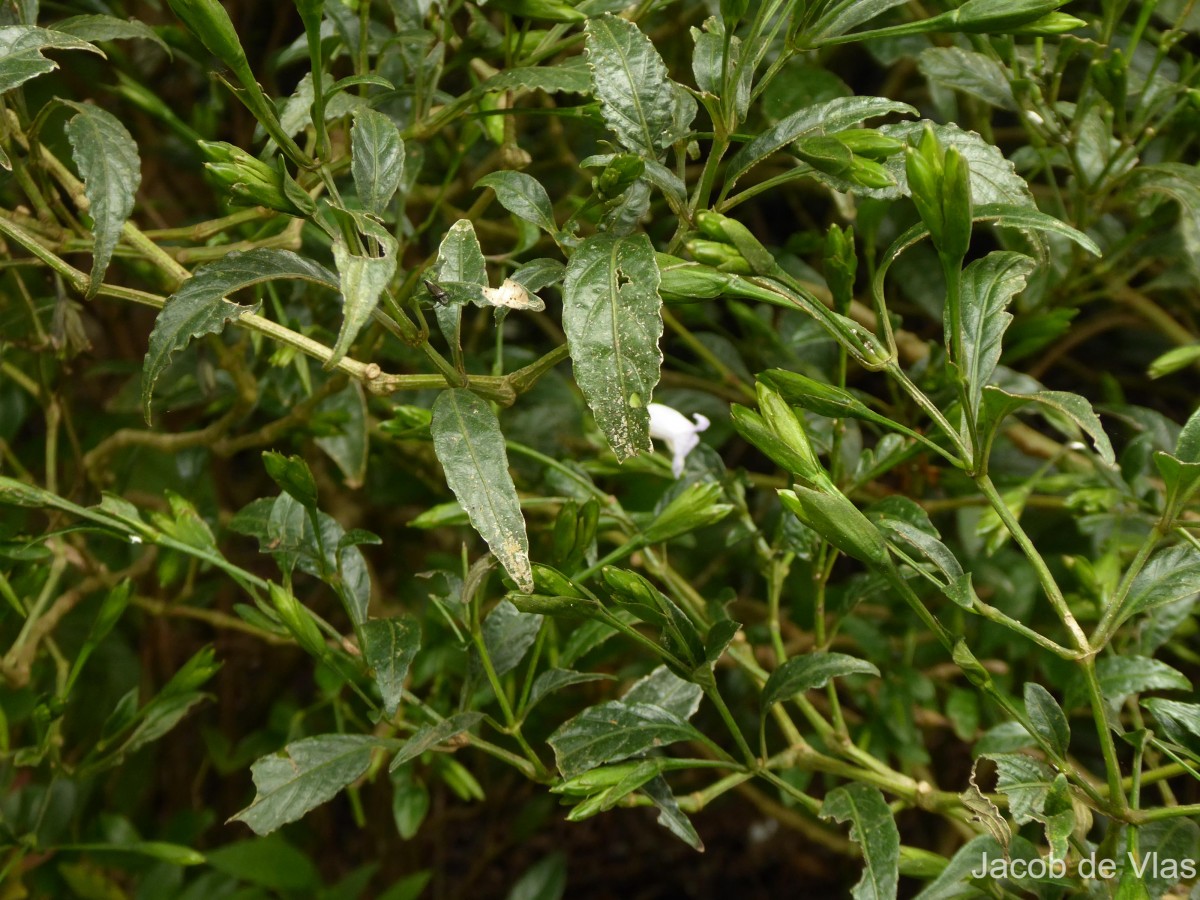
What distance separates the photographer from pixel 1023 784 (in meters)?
0.55

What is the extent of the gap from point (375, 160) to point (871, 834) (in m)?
0.44

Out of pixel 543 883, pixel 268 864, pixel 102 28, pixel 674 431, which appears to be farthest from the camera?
pixel 543 883

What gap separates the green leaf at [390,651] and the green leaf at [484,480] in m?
0.13

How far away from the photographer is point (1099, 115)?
0.84 meters

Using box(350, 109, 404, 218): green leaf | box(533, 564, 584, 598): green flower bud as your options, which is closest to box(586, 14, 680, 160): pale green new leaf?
box(350, 109, 404, 218): green leaf

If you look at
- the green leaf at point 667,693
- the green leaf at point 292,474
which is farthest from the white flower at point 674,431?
the green leaf at point 292,474

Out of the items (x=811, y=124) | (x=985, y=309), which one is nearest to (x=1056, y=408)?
(x=985, y=309)

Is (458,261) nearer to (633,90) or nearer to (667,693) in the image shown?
(633,90)

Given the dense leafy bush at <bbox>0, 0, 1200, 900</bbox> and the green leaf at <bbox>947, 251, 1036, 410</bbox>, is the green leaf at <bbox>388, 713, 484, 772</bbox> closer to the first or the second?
the dense leafy bush at <bbox>0, 0, 1200, 900</bbox>

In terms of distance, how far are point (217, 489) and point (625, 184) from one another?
40.4 inches

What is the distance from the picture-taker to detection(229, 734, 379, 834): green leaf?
2.04ft

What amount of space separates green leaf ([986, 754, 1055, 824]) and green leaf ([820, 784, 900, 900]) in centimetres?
7

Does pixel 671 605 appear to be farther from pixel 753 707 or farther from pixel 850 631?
pixel 753 707

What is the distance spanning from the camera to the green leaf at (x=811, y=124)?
0.52 meters
